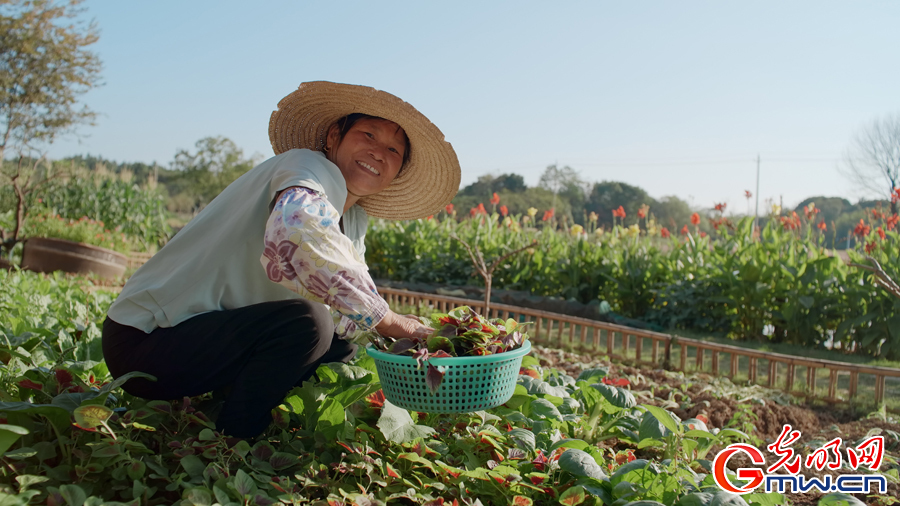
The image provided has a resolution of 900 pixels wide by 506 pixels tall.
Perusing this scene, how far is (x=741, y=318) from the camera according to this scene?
19.5 ft

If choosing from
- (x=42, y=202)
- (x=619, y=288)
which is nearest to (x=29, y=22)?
(x=42, y=202)

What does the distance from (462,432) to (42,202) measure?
43.1 feet

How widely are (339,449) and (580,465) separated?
71cm

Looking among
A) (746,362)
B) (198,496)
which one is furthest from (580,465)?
(746,362)

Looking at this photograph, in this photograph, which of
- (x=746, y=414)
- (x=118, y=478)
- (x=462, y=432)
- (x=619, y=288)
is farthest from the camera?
(x=619, y=288)

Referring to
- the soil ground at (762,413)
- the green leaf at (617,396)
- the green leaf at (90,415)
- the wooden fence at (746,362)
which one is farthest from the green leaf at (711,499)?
the wooden fence at (746,362)

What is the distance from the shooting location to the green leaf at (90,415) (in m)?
1.56

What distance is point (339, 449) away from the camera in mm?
1852

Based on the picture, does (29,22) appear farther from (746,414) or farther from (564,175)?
(564,175)

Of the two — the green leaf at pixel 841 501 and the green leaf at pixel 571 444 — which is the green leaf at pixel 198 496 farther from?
the green leaf at pixel 841 501

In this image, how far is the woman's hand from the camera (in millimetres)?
1752

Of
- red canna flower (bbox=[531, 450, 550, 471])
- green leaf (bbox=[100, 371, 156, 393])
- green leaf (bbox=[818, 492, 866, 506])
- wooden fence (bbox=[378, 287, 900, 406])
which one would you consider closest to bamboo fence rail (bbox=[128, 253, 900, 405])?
wooden fence (bbox=[378, 287, 900, 406])

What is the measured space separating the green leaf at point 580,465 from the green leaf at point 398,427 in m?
0.40

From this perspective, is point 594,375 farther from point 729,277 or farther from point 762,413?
point 729,277
